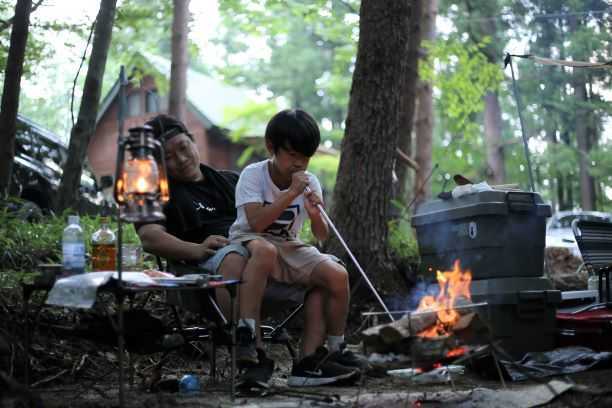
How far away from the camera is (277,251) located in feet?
11.9

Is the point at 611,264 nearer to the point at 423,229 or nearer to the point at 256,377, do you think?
the point at 423,229

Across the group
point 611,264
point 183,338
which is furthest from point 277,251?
point 611,264

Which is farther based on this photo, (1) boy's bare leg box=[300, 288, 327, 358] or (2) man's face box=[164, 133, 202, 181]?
(2) man's face box=[164, 133, 202, 181]

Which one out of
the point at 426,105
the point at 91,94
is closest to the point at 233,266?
the point at 91,94

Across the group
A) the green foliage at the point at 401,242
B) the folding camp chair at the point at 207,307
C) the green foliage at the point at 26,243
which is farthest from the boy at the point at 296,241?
the green foliage at the point at 401,242

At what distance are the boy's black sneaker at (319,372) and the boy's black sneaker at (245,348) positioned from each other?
0.72 ft

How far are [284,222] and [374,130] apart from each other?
2.33 metres

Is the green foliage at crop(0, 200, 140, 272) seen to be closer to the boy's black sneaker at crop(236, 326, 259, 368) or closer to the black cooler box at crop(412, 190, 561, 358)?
the boy's black sneaker at crop(236, 326, 259, 368)

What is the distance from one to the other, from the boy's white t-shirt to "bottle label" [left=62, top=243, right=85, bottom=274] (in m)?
0.78

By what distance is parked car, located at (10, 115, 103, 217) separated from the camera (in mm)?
8359

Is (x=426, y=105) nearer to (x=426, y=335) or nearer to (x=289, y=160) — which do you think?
(x=289, y=160)

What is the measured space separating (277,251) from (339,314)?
0.41 metres

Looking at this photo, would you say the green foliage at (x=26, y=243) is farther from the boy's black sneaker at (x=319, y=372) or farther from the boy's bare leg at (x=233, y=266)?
the boy's black sneaker at (x=319, y=372)

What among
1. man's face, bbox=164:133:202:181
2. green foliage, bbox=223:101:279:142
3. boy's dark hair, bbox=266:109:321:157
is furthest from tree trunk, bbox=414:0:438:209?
green foliage, bbox=223:101:279:142
